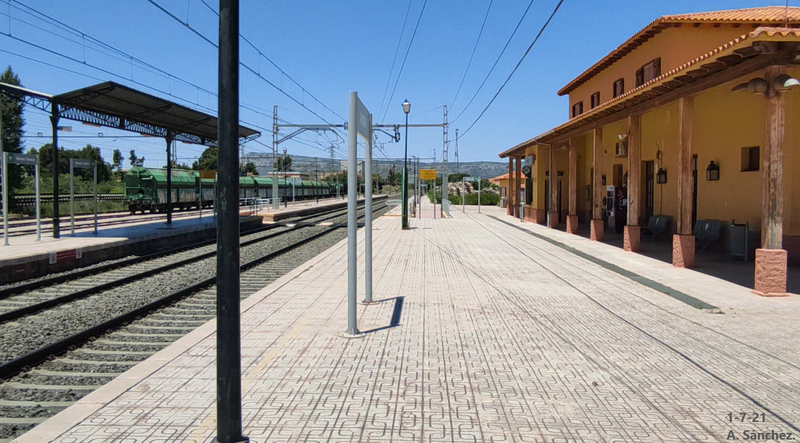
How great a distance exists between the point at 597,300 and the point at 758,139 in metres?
7.00

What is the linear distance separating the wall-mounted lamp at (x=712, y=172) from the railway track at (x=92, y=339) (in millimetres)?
11223

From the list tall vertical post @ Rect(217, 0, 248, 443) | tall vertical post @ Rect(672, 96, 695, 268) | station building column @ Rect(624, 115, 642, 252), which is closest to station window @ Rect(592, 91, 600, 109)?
station building column @ Rect(624, 115, 642, 252)

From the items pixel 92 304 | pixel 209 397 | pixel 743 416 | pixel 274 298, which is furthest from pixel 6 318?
pixel 743 416

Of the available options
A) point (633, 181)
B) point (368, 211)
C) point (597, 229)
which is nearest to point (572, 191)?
point (597, 229)

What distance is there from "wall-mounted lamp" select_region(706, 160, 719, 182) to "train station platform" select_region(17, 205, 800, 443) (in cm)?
574

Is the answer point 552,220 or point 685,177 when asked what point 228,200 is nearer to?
point 685,177

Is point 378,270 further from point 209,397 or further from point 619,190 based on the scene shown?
point 619,190

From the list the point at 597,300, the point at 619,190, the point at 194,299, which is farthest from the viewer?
the point at 619,190

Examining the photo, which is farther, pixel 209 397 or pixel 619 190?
pixel 619 190

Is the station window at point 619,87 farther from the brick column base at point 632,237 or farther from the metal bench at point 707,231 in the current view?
the brick column base at point 632,237

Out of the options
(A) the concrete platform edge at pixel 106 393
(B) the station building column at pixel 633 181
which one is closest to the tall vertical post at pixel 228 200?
(A) the concrete platform edge at pixel 106 393

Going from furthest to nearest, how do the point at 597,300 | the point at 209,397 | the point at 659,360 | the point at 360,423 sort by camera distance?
Answer: the point at 597,300
the point at 659,360
the point at 209,397
the point at 360,423

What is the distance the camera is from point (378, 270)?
12.5 meters

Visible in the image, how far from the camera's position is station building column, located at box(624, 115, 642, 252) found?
47.4ft
